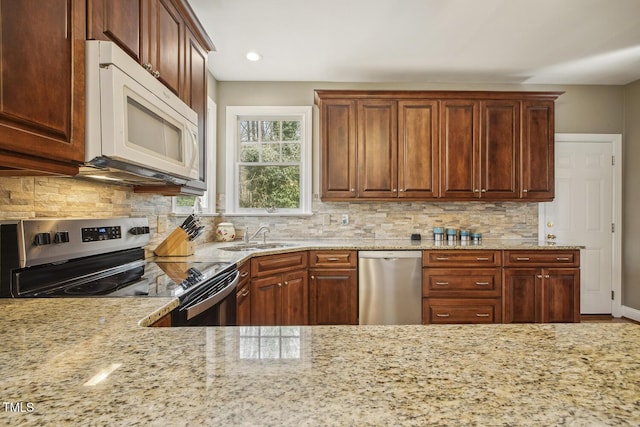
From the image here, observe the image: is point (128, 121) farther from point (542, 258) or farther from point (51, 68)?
point (542, 258)

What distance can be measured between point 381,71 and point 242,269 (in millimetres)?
2428

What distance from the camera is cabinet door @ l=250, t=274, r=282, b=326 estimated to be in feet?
8.70

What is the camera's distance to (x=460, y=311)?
3107 mm

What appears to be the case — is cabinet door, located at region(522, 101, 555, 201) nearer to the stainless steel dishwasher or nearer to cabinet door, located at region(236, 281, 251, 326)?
the stainless steel dishwasher

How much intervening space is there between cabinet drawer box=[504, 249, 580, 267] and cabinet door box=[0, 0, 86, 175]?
324cm

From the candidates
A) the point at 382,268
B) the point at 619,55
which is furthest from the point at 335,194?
the point at 619,55

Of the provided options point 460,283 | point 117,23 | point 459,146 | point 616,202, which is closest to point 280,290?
point 460,283

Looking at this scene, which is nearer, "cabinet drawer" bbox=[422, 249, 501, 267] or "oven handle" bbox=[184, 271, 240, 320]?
"oven handle" bbox=[184, 271, 240, 320]

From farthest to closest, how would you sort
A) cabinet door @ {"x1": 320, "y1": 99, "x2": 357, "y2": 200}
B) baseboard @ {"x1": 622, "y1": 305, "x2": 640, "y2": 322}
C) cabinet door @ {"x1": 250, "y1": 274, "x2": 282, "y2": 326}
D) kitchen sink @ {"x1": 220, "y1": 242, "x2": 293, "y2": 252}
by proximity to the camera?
baseboard @ {"x1": 622, "y1": 305, "x2": 640, "y2": 322} < cabinet door @ {"x1": 320, "y1": 99, "x2": 357, "y2": 200} < kitchen sink @ {"x1": 220, "y1": 242, "x2": 293, "y2": 252} < cabinet door @ {"x1": 250, "y1": 274, "x2": 282, "y2": 326}

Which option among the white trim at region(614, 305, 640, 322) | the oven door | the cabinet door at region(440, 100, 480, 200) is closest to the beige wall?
the white trim at region(614, 305, 640, 322)

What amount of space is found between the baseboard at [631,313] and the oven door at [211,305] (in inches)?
168

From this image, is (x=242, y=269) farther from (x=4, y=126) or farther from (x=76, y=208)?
(x=4, y=126)

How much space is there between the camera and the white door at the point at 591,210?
3896 mm

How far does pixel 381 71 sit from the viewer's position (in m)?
3.55
